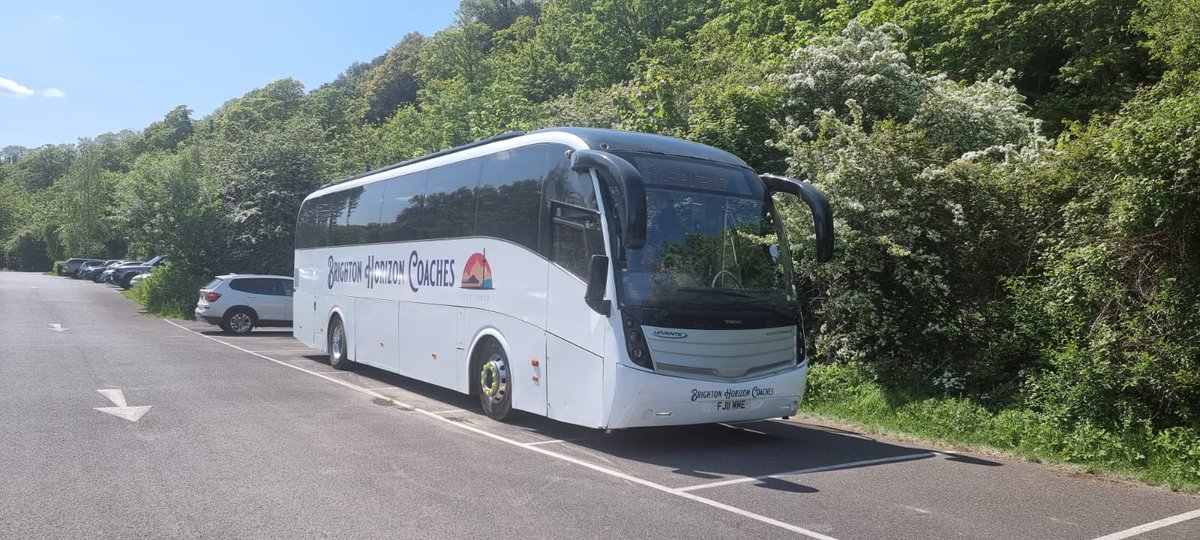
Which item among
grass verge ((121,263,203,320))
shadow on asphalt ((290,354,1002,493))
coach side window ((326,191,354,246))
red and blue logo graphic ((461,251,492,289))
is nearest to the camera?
shadow on asphalt ((290,354,1002,493))

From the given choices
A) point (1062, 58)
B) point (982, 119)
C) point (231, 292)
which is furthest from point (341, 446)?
point (1062, 58)

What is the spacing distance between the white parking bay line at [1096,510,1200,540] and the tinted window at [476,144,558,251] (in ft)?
20.2

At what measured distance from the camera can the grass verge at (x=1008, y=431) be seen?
316 inches

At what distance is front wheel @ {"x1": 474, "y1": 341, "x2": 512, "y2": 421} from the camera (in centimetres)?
1025

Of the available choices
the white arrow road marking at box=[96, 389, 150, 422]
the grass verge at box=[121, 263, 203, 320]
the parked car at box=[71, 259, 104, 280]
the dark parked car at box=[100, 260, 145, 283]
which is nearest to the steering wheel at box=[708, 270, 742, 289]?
the white arrow road marking at box=[96, 389, 150, 422]

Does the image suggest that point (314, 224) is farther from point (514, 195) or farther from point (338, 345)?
point (514, 195)

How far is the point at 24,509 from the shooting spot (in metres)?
5.93

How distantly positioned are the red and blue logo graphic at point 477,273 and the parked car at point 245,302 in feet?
51.9

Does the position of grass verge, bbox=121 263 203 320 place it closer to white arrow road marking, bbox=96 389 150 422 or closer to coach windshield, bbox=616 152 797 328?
white arrow road marking, bbox=96 389 150 422

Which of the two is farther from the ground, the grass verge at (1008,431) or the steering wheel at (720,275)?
the steering wheel at (720,275)

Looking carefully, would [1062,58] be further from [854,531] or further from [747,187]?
[854,531]

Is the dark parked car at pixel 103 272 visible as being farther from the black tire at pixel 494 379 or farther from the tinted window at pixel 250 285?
the black tire at pixel 494 379

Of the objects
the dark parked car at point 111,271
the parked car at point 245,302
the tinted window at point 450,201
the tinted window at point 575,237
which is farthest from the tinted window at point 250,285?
the dark parked car at point 111,271

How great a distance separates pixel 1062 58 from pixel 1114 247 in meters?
19.4
